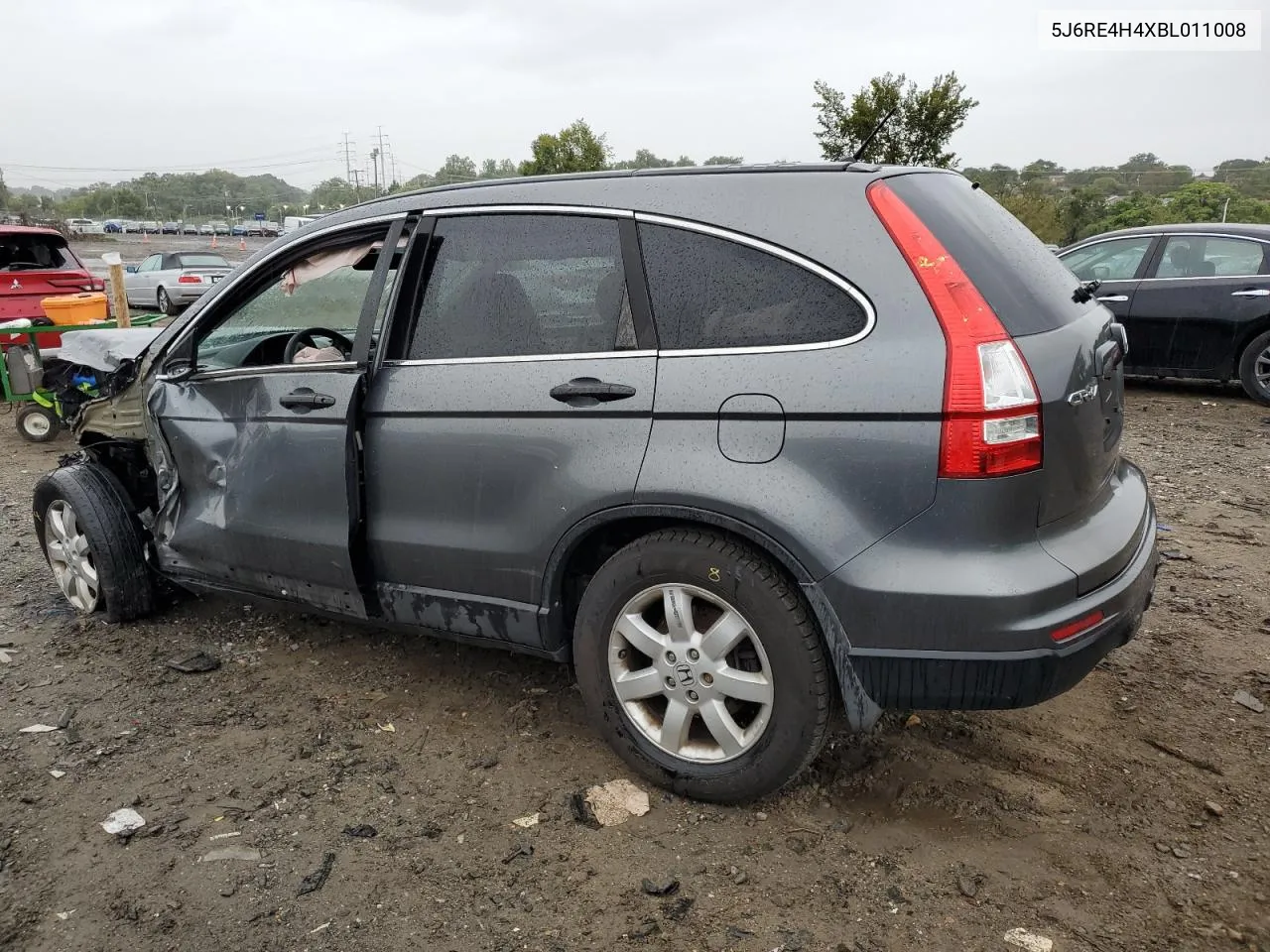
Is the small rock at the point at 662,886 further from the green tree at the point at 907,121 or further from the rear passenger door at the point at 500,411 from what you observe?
the green tree at the point at 907,121

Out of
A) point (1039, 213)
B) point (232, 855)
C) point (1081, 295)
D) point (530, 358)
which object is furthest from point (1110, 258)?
point (1039, 213)

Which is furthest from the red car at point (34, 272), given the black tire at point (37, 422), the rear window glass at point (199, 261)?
the rear window glass at point (199, 261)

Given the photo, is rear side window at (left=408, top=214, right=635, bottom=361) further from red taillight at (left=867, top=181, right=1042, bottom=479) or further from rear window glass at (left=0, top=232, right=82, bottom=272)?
rear window glass at (left=0, top=232, right=82, bottom=272)

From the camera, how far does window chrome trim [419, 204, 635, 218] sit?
111 inches

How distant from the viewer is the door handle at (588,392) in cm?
268

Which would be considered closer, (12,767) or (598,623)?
(598,623)

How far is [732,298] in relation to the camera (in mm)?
2598

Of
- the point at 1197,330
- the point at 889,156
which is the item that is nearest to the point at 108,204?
the point at 889,156

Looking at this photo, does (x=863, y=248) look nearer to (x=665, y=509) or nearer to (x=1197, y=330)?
(x=665, y=509)

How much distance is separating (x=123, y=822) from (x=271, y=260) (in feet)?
6.47

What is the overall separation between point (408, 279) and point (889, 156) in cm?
1697

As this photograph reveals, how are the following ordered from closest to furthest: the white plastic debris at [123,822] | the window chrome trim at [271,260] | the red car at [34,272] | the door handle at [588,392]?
the door handle at [588,392]
the white plastic debris at [123,822]
the window chrome trim at [271,260]
the red car at [34,272]

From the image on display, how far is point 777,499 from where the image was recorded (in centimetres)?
244

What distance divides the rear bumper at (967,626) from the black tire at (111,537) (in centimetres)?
320
